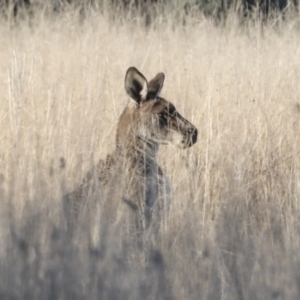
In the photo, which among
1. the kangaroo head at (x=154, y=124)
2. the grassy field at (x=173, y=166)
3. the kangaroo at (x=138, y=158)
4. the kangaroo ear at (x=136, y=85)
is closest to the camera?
the grassy field at (x=173, y=166)

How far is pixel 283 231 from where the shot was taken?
427 centimetres

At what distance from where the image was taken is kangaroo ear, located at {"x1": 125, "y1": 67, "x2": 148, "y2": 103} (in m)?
4.85

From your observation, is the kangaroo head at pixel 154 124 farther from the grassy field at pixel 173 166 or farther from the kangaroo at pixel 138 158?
the grassy field at pixel 173 166

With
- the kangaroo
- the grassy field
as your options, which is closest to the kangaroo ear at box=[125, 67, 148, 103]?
the kangaroo

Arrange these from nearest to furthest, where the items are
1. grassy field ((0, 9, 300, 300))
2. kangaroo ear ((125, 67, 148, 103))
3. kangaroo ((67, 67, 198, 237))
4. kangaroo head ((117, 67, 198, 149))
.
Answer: grassy field ((0, 9, 300, 300)) < kangaroo ((67, 67, 198, 237)) < kangaroo ear ((125, 67, 148, 103)) < kangaroo head ((117, 67, 198, 149))

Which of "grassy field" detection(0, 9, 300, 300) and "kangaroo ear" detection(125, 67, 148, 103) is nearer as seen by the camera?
"grassy field" detection(0, 9, 300, 300)

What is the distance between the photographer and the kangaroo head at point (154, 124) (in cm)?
505

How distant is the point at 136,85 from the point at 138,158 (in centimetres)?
41

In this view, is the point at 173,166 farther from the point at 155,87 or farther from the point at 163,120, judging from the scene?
the point at 155,87

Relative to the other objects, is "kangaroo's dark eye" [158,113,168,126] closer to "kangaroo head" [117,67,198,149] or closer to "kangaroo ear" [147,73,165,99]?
"kangaroo head" [117,67,198,149]

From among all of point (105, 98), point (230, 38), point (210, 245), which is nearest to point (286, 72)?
point (105, 98)

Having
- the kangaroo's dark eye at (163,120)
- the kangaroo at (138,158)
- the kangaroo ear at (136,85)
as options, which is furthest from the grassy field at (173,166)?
the kangaroo ear at (136,85)

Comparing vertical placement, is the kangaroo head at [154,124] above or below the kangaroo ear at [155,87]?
below

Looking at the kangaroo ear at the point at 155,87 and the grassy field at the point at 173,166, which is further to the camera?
the kangaroo ear at the point at 155,87
